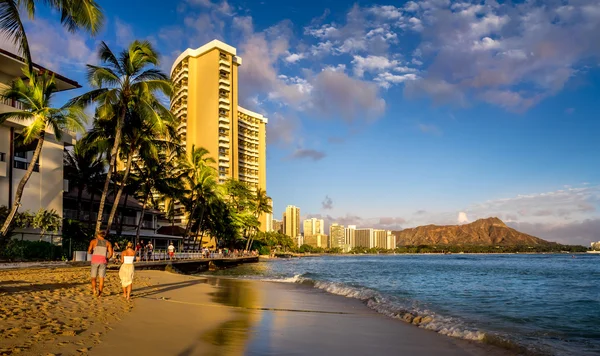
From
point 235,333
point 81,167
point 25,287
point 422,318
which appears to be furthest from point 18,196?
point 422,318

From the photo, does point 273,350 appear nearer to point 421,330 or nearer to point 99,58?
point 421,330

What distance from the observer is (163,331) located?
7.28 m

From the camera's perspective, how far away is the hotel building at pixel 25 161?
2541 cm

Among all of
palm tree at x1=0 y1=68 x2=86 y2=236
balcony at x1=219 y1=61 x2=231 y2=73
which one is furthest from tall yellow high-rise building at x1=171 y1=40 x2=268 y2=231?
palm tree at x1=0 y1=68 x2=86 y2=236

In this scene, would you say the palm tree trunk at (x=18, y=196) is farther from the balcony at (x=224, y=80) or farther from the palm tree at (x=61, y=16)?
the balcony at (x=224, y=80)

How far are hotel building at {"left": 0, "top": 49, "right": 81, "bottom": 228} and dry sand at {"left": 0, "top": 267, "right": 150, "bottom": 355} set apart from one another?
16.0 metres

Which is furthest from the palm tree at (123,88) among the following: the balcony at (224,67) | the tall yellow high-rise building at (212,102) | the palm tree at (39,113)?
the balcony at (224,67)

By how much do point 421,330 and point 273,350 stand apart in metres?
4.32

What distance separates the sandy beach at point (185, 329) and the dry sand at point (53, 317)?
11 mm

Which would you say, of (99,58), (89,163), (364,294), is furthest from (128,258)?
(89,163)

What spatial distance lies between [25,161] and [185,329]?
25.5 meters

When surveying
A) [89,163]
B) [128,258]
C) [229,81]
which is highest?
[229,81]

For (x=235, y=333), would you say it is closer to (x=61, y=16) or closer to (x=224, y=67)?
(x=61, y=16)

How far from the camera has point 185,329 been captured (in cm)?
764
